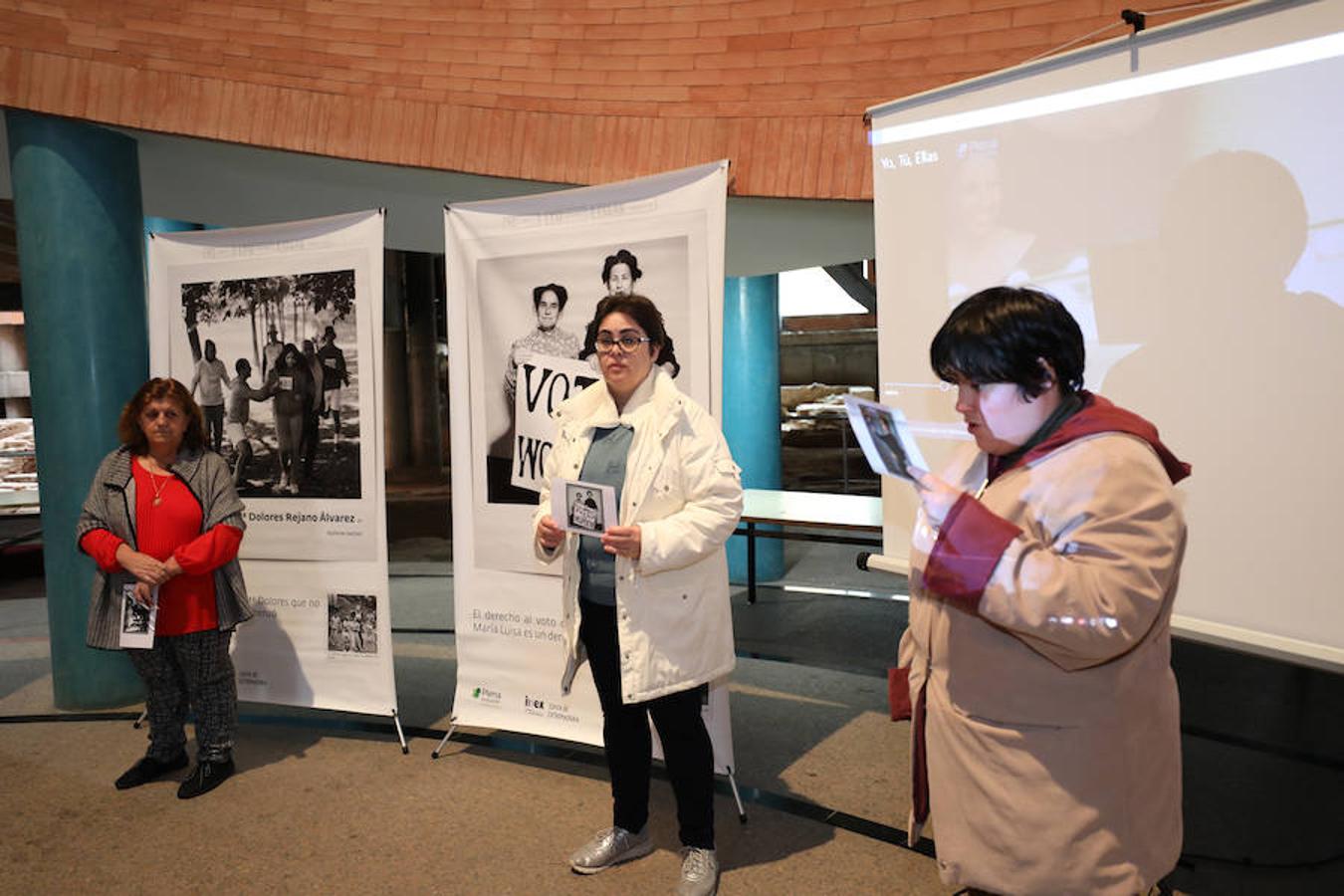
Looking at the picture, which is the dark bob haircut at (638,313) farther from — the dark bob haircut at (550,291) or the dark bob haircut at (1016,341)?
the dark bob haircut at (1016,341)

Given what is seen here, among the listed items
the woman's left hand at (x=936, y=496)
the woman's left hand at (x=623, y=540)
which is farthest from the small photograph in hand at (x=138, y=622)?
the woman's left hand at (x=936, y=496)

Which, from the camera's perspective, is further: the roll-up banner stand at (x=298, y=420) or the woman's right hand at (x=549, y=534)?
the roll-up banner stand at (x=298, y=420)

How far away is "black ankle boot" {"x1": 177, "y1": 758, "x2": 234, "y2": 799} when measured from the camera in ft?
10.4

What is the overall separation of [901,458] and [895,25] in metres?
2.44

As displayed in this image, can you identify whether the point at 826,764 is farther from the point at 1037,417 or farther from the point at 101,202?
the point at 101,202

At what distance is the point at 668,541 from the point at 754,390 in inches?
179

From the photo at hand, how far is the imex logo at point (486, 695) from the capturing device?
136 inches

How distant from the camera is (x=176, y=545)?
124 inches

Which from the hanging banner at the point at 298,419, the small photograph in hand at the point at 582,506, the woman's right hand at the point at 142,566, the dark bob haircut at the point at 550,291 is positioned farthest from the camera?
the hanging banner at the point at 298,419

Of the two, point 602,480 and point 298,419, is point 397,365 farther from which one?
point 602,480

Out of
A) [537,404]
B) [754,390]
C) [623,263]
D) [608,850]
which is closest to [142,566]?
[537,404]

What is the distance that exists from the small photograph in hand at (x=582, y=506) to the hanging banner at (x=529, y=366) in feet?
2.82

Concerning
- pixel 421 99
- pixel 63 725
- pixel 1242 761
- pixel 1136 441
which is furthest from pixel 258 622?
pixel 1242 761

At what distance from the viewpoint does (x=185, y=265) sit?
3818 millimetres
